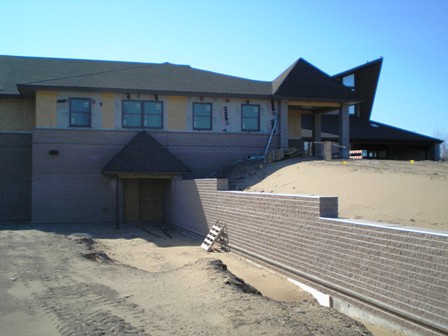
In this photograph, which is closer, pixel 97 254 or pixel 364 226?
pixel 364 226

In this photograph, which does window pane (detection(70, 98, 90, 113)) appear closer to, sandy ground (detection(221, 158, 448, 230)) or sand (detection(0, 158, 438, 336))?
sand (detection(0, 158, 438, 336))

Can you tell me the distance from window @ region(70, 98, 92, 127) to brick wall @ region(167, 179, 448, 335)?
1295cm

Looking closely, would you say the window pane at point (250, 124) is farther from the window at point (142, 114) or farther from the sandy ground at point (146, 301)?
the sandy ground at point (146, 301)

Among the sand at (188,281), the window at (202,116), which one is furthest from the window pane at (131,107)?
the sand at (188,281)

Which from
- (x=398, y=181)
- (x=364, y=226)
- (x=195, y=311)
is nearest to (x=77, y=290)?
(x=195, y=311)

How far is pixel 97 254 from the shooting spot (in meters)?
14.9

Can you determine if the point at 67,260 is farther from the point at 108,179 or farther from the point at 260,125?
the point at 260,125

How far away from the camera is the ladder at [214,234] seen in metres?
17.0

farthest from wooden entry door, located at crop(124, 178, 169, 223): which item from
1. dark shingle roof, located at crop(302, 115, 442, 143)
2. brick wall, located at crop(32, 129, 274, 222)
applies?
dark shingle roof, located at crop(302, 115, 442, 143)

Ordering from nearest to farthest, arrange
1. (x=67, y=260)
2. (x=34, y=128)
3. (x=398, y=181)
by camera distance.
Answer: (x=67, y=260) → (x=398, y=181) → (x=34, y=128)

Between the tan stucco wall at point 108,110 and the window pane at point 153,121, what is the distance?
175 centimetres

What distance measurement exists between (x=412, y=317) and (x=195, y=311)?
324 cm

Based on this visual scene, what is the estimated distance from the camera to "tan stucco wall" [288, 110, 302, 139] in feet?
101

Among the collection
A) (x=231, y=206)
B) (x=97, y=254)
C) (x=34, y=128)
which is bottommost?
(x=97, y=254)
